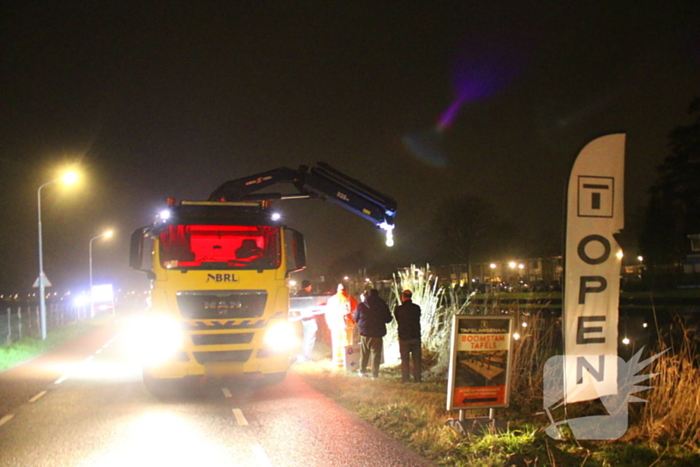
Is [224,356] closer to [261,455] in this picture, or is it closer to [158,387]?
[158,387]

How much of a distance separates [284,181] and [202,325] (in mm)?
6374

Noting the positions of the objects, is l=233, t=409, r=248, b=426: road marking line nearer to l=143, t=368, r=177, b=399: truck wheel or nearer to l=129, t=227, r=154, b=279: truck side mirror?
l=143, t=368, r=177, b=399: truck wheel

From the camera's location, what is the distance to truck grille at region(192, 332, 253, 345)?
11.2 m

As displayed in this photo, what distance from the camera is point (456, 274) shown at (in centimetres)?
6700

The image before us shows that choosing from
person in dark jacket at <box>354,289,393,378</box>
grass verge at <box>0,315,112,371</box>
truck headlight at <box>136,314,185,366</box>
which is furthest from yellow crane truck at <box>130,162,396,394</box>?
grass verge at <box>0,315,112,371</box>

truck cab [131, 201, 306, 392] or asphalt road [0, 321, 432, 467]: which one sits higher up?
truck cab [131, 201, 306, 392]

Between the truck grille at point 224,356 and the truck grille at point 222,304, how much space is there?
626mm

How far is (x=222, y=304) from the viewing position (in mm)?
11328

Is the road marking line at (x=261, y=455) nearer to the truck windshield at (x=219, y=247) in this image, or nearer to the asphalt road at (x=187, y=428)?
the asphalt road at (x=187, y=428)

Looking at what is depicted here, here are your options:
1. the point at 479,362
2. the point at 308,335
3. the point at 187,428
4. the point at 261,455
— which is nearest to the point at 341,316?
the point at 308,335

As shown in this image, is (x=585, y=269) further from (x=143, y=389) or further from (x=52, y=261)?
(x=52, y=261)

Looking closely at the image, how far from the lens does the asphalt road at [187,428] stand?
7188mm

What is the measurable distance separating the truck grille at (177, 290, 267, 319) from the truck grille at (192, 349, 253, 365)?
626 mm

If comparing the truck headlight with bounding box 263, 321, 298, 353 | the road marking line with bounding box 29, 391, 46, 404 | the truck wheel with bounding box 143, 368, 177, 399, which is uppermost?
the truck headlight with bounding box 263, 321, 298, 353
